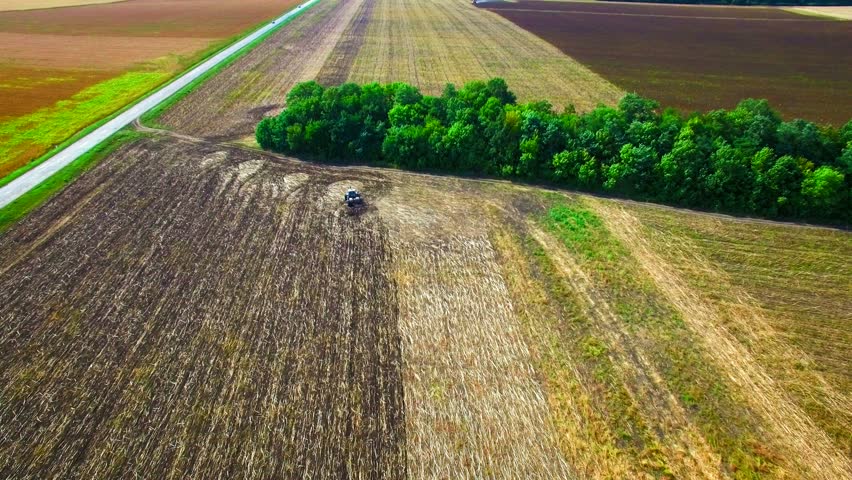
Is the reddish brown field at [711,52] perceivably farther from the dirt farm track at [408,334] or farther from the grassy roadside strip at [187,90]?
the grassy roadside strip at [187,90]

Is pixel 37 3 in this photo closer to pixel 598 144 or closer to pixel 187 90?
pixel 187 90

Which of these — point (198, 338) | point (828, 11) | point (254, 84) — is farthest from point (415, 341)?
point (828, 11)

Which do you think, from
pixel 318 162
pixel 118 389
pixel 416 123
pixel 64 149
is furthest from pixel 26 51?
pixel 118 389

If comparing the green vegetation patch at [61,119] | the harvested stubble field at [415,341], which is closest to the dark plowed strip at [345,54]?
the green vegetation patch at [61,119]

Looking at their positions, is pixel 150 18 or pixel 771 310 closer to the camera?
pixel 771 310

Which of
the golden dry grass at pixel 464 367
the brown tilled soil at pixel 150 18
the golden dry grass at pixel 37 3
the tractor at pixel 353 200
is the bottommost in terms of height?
the golden dry grass at pixel 464 367

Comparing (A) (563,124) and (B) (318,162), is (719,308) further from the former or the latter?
(B) (318,162)

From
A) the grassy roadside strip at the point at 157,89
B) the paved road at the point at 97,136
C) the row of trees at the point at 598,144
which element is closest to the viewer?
the row of trees at the point at 598,144
